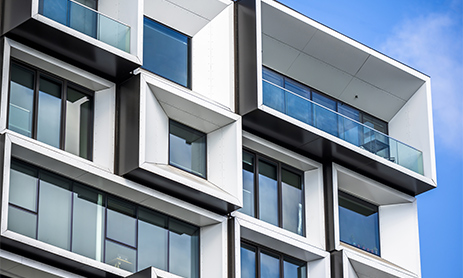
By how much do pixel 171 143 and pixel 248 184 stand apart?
3598mm

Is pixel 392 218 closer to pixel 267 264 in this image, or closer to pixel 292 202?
pixel 292 202


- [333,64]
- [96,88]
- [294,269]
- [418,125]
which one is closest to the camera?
[96,88]

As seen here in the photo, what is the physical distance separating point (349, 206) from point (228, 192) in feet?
25.6

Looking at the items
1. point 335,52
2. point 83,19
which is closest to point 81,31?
point 83,19

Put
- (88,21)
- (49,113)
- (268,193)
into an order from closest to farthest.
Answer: (49,113) < (88,21) < (268,193)

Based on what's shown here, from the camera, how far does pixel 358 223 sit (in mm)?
42156

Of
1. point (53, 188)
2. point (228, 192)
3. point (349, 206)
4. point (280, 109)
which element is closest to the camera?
point (53, 188)

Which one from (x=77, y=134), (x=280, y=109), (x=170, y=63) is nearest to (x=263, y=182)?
(x=280, y=109)

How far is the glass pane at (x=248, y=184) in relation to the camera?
38.1 meters

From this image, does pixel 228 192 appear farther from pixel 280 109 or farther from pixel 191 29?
pixel 191 29

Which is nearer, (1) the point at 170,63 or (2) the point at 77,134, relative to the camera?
(2) the point at 77,134

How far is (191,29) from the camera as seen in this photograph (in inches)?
1551

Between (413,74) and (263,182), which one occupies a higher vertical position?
(413,74)

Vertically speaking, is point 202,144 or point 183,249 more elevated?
point 202,144
